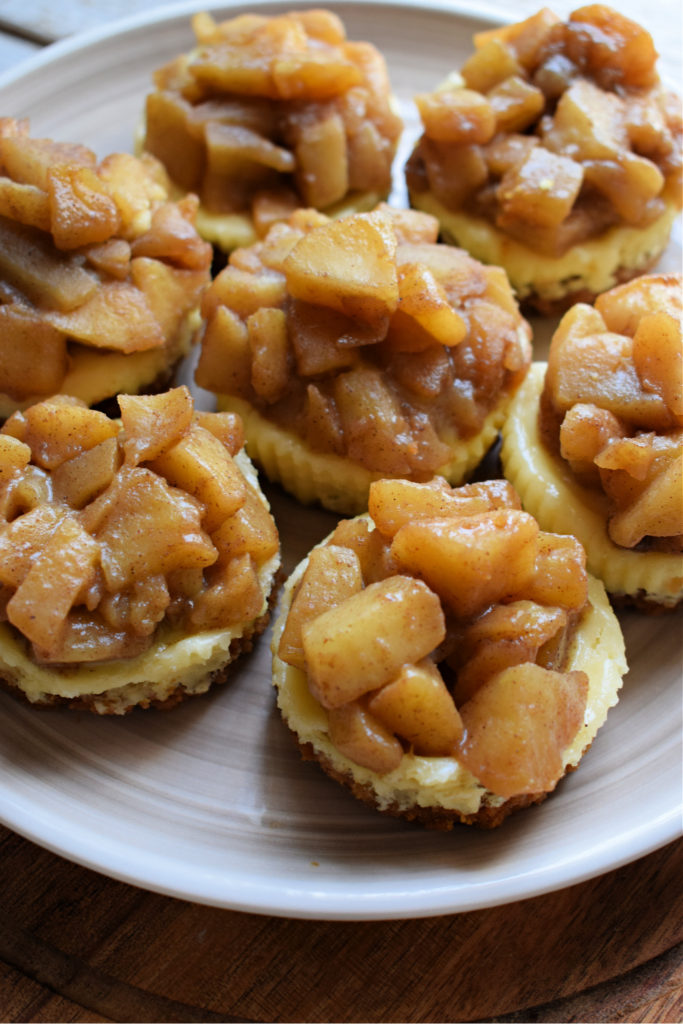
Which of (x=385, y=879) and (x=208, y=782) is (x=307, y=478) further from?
(x=385, y=879)

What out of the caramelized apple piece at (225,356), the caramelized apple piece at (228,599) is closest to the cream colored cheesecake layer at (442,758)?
the caramelized apple piece at (228,599)

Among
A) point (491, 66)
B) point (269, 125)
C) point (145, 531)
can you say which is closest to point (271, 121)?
point (269, 125)

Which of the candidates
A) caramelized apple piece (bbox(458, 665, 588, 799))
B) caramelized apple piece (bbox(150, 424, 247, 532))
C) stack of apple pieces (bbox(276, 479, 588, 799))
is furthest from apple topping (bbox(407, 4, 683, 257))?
caramelized apple piece (bbox(458, 665, 588, 799))

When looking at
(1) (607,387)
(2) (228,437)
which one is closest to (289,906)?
(2) (228,437)

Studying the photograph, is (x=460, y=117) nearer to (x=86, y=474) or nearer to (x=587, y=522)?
(x=587, y=522)

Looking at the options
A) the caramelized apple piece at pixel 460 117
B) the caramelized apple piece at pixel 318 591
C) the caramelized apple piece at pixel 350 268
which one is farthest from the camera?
the caramelized apple piece at pixel 460 117

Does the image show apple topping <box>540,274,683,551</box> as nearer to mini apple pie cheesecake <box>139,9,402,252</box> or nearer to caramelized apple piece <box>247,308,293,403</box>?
caramelized apple piece <box>247,308,293,403</box>

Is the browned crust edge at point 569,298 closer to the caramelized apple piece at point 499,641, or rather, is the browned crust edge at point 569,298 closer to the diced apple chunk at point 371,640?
the caramelized apple piece at point 499,641
